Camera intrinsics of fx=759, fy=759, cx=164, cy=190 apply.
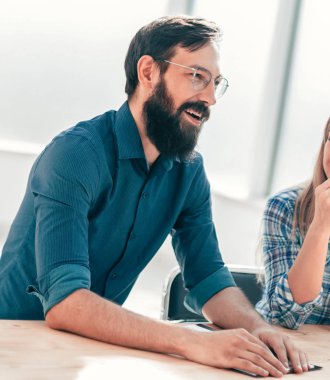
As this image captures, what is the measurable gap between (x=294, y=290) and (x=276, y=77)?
3.75 meters

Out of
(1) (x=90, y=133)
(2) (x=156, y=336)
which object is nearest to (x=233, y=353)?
(2) (x=156, y=336)

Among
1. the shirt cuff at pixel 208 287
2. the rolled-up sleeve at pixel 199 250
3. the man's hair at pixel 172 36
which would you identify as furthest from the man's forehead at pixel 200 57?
the shirt cuff at pixel 208 287

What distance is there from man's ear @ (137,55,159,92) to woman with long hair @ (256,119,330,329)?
1.71ft

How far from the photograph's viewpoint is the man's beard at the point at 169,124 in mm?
2168

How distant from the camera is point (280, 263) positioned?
89.1 inches

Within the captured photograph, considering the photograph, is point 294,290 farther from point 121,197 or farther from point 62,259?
point 62,259

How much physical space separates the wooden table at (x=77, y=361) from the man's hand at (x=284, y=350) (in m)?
0.04

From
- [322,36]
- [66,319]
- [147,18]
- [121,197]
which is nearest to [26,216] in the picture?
[121,197]

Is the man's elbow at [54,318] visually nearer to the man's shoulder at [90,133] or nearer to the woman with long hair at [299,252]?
the man's shoulder at [90,133]

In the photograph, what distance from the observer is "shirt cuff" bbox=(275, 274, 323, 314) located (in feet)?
7.06

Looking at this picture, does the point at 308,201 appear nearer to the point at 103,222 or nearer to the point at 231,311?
the point at 231,311

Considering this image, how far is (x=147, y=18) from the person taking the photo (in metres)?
8.38

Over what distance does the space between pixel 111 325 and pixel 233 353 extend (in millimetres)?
277

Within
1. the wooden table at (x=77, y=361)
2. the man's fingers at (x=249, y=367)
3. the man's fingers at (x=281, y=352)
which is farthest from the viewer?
the man's fingers at (x=281, y=352)
